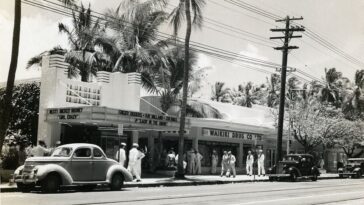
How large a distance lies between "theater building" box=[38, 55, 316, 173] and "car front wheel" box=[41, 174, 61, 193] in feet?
21.9

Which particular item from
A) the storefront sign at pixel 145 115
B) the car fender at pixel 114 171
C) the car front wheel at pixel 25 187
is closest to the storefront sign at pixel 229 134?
the storefront sign at pixel 145 115

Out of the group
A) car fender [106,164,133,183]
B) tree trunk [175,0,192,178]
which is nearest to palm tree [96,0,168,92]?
tree trunk [175,0,192,178]

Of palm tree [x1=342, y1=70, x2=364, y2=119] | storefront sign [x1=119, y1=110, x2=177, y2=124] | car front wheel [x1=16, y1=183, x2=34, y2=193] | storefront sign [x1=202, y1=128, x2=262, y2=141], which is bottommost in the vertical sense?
car front wheel [x1=16, y1=183, x2=34, y2=193]

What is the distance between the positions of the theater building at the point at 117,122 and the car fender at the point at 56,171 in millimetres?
6405

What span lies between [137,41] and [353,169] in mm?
20881

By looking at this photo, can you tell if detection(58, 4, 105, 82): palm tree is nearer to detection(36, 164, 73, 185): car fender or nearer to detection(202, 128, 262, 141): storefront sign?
detection(202, 128, 262, 141): storefront sign

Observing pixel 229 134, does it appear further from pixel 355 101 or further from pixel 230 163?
pixel 355 101

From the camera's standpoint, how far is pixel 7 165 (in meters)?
26.9

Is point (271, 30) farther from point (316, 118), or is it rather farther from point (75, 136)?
point (75, 136)

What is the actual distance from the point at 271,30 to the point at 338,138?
14024 mm

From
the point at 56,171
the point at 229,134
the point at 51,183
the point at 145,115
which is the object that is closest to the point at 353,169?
the point at 229,134

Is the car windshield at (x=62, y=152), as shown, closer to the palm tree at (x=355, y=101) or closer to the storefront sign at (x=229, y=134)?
the storefront sign at (x=229, y=134)

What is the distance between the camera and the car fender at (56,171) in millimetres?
18453

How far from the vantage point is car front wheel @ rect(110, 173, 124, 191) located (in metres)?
20.9
